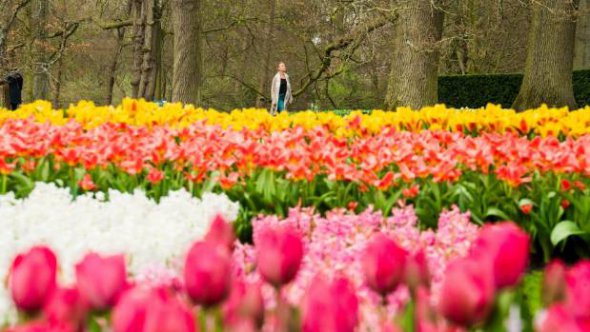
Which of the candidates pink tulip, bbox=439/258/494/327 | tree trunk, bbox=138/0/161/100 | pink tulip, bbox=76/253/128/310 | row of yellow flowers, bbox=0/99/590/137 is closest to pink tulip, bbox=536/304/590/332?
pink tulip, bbox=439/258/494/327

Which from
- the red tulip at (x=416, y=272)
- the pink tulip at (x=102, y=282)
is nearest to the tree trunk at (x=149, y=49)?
the red tulip at (x=416, y=272)

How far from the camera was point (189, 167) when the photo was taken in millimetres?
5562

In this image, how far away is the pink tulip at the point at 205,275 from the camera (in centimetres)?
146

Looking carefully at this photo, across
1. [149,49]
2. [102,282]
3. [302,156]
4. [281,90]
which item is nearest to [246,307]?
[102,282]

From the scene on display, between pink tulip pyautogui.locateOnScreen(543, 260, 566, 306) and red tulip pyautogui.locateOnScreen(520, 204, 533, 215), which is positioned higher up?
red tulip pyautogui.locateOnScreen(520, 204, 533, 215)

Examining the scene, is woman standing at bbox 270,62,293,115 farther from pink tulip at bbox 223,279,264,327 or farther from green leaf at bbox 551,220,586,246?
pink tulip at bbox 223,279,264,327

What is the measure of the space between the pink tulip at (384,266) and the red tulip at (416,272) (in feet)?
0.16

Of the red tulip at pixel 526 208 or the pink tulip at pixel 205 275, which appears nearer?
the pink tulip at pixel 205 275

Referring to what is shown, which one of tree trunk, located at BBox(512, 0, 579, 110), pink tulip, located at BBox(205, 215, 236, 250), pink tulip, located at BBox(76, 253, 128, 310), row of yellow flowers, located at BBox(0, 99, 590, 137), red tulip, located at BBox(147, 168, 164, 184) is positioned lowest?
pink tulip, located at BBox(76, 253, 128, 310)

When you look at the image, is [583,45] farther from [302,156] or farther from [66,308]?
[66,308]

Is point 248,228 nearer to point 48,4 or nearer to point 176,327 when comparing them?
point 176,327

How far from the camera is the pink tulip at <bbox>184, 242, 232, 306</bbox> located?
1460 millimetres

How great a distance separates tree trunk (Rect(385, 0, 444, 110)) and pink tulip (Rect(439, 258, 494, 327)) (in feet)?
39.2

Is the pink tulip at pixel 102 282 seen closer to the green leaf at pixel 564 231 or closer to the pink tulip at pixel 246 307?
the pink tulip at pixel 246 307
